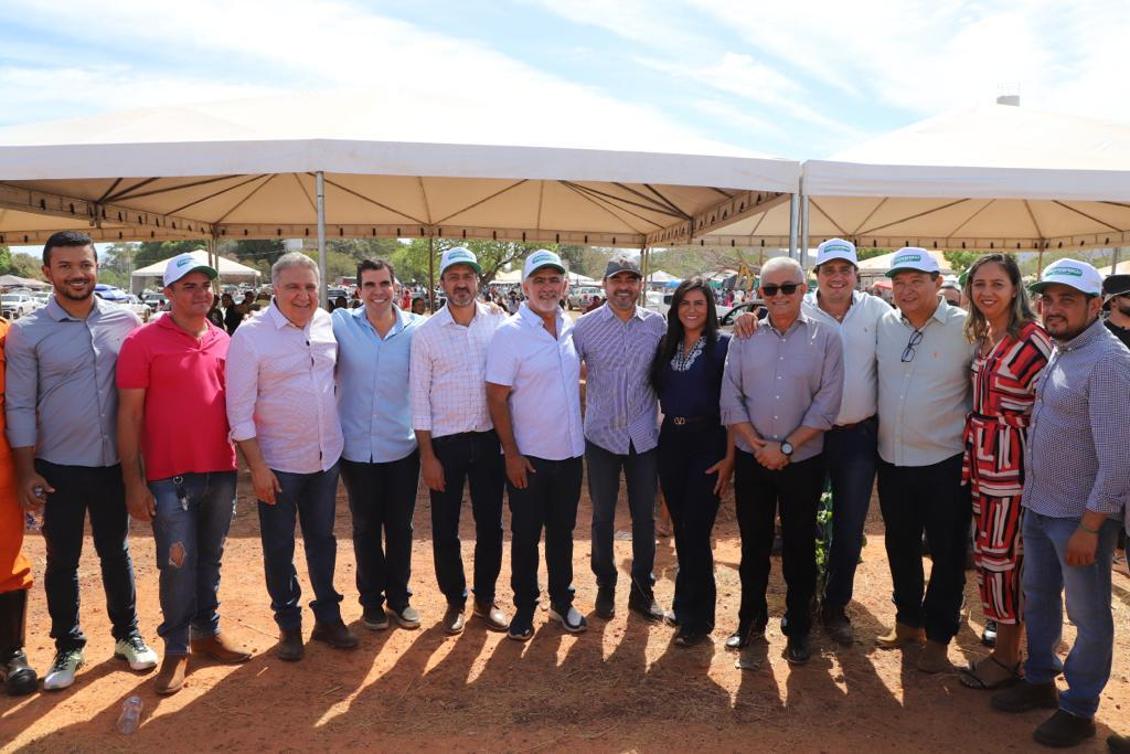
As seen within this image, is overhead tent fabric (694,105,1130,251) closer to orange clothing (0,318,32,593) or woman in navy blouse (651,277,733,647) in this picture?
woman in navy blouse (651,277,733,647)

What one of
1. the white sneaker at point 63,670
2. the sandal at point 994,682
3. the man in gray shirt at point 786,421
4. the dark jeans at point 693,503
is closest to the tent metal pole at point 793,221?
the man in gray shirt at point 786,421

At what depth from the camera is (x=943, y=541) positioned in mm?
3369

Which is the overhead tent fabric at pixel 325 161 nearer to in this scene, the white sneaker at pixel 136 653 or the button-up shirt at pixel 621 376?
the button-up shirt at pixel 621 376

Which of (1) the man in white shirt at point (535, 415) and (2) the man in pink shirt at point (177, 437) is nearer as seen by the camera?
(2) the man in pink shirt at point (177, 437)

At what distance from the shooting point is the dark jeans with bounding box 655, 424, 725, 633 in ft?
11.6

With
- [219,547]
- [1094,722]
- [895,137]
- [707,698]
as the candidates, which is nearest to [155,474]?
[219,547]

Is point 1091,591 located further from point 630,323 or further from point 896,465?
point 630,323

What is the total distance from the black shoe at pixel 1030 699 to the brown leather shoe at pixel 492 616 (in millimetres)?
2144

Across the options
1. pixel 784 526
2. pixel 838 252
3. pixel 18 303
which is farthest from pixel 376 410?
pixel 18 303

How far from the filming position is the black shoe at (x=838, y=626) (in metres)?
3.67

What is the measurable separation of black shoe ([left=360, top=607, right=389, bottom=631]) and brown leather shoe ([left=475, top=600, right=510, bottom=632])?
456 mm

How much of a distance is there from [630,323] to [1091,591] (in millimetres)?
2067

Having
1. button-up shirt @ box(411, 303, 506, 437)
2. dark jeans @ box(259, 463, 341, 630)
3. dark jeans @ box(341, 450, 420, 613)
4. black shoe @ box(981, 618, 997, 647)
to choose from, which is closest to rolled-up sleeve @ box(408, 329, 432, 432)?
button-up shirt @ box(411, 303, 506, 437)

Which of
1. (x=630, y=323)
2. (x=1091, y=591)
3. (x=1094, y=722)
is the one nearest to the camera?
(x=1091, y=591)
